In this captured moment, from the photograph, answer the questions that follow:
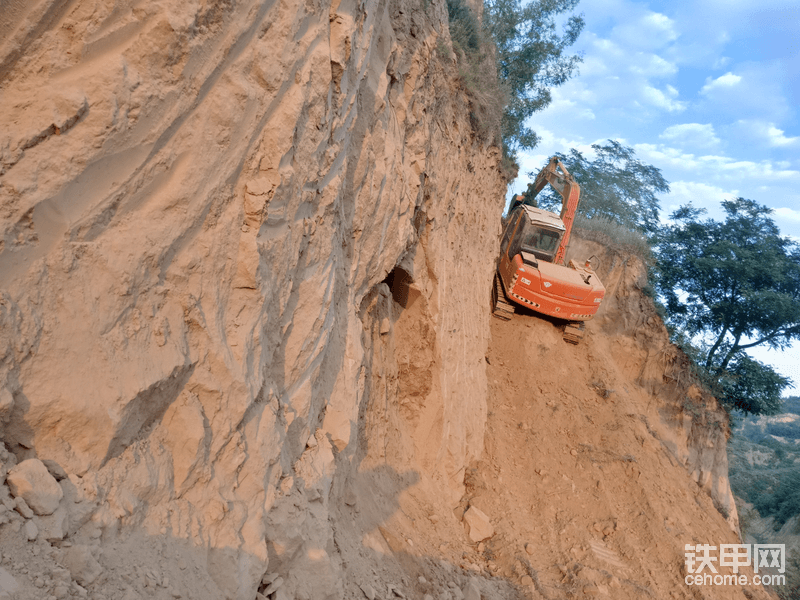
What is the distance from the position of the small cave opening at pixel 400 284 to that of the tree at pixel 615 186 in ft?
70.9

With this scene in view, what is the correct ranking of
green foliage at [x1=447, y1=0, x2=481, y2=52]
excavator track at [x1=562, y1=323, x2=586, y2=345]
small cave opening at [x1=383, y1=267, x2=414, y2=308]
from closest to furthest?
small cave opening at [x1=383, y1=267, x2=414, y2=308] < green foliage at [x1=447, y1=0, x2=481, y2=52] < excavator track at [x1=562, y1=323, x2=586, y2=345]

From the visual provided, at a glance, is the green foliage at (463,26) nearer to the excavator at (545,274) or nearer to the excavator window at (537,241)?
the excavator at (545,274)

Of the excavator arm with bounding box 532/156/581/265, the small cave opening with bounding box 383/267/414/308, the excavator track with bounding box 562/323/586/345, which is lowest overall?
the excavator track with bounding box 562/323/586/345

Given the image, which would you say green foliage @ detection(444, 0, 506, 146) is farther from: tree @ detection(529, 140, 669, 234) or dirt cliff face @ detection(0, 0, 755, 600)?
tree @ detection(529, 140, 669, 234)

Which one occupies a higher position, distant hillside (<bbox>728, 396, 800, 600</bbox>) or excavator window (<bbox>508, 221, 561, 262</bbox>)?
excavator window (<bbox>508, 221, 561, 262</bbox>)

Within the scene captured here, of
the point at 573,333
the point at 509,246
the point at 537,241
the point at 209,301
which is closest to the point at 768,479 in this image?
the point at 573,333

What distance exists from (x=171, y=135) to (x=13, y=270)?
1036mm

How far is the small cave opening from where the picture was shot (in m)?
7.52

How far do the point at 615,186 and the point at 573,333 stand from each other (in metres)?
20.0

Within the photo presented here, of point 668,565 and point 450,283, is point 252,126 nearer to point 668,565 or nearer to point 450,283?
point 450,283

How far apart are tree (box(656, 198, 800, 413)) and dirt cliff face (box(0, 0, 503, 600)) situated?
15.7 m

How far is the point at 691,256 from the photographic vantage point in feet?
60.1

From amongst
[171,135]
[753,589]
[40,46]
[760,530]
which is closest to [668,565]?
[753,589]

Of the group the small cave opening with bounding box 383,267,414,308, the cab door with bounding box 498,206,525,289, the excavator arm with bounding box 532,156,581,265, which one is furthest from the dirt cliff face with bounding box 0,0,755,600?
the excavator arm with bounding box 532,156,581,265
